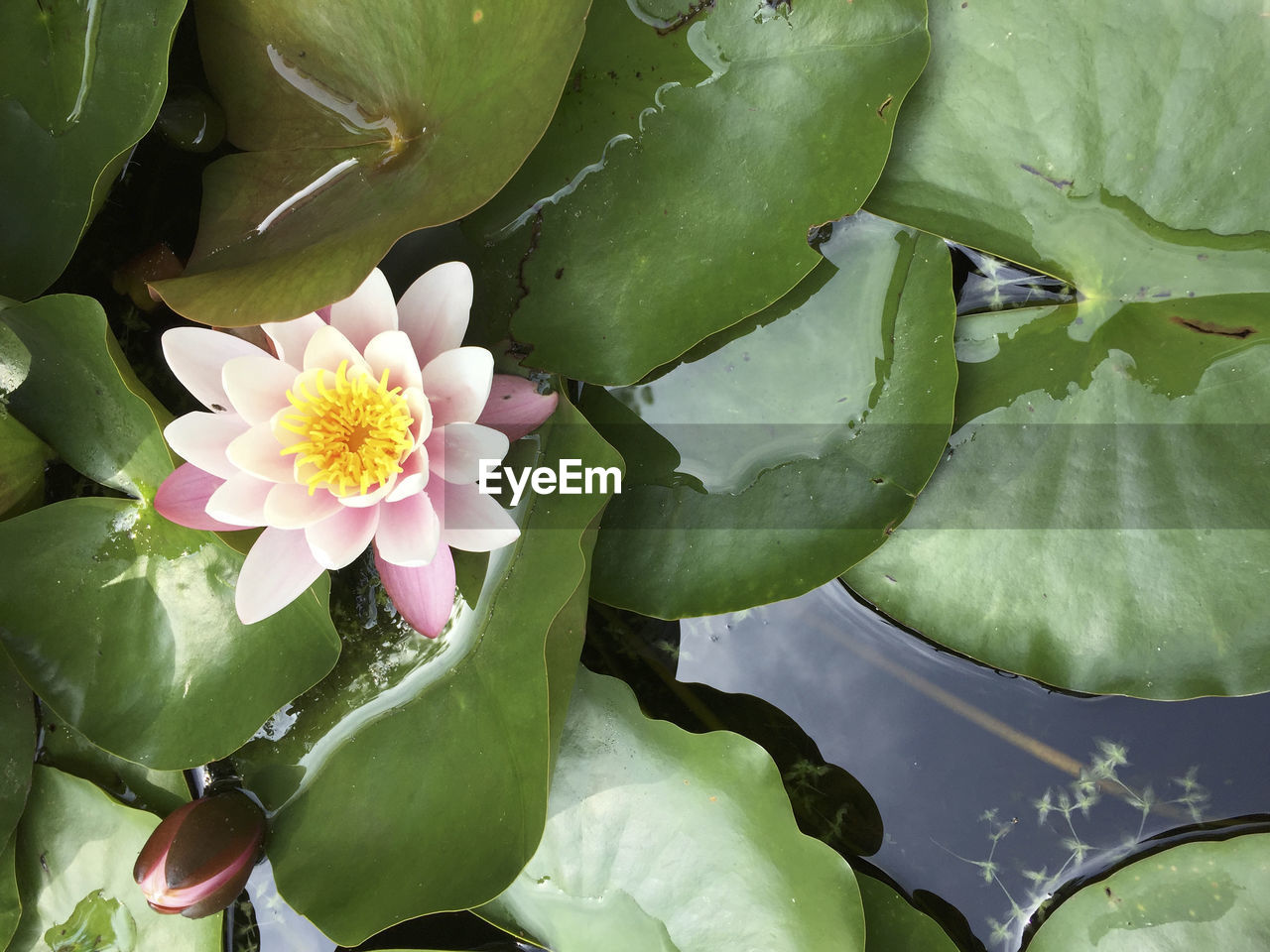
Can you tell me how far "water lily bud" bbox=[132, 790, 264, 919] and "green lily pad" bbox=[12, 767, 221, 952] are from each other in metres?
0.17

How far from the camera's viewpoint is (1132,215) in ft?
4.83

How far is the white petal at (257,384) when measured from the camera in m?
1.26

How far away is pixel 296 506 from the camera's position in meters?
1.27

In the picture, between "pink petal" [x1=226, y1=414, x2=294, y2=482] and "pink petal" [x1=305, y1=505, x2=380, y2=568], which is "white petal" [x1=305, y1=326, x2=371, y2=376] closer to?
"pink petal" [x1=226, y1=414, x2=294, y2=482]

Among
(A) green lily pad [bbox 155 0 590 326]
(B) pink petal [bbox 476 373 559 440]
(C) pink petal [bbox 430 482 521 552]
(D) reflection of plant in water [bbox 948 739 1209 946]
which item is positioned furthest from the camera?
(D) reflection of plant in water [bbox 948 739 1209 946]

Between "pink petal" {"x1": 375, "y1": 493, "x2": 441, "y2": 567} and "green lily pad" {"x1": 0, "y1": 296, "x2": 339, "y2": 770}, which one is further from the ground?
"pink petal" {"x1": 375, "y1": 493, "x2": 441, "y2": 567}

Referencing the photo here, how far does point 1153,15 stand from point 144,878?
7.71 ft

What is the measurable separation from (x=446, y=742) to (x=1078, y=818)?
1.30 meters

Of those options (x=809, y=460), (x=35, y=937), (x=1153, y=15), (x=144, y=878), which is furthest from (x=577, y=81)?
(x=35, y=937)

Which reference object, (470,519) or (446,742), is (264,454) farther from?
(446,742)

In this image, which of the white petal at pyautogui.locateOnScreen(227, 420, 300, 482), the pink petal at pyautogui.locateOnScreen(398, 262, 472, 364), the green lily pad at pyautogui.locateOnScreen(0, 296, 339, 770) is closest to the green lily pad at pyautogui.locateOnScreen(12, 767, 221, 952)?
the green lily pad at pyautogui.locateOnScreen(0, 296, 339, 770)

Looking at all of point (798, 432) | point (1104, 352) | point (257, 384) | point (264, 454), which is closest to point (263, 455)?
point (264, 454)

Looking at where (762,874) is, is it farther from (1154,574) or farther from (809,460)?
(1154,574)

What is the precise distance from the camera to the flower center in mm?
1251
